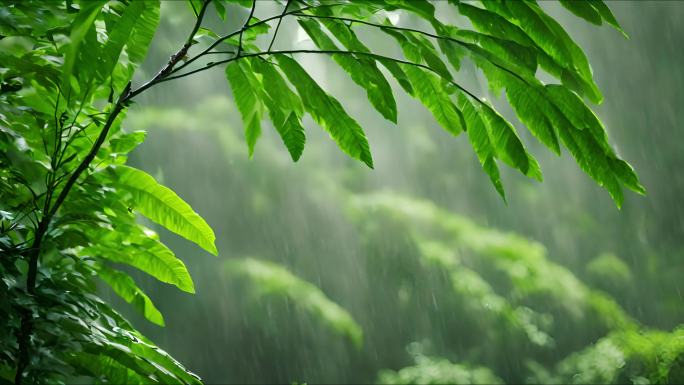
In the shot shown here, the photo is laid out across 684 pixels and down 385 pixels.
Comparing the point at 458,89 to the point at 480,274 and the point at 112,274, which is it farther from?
the point at 480,274

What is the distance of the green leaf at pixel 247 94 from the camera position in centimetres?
80

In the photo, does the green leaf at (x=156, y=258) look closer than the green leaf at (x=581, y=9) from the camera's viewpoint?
No

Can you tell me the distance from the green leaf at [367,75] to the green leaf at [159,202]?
43 centimetres

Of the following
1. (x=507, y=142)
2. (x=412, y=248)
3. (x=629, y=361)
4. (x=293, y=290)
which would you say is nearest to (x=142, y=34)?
(x=507, y=142)

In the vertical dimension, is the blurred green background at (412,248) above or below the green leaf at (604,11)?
above

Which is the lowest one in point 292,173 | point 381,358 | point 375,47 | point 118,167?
point 118,167

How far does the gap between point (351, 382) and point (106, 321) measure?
3.86 meters

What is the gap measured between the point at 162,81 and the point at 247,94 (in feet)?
0.48

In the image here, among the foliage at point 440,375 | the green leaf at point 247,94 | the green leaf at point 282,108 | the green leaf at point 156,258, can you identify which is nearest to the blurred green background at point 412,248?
the foliage at point 440,375

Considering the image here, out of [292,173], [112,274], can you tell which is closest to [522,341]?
[292,173]

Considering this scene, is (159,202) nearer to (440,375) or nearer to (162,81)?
(162,81)

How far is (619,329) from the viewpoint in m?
4.41

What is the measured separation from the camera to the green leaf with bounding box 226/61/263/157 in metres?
0.80

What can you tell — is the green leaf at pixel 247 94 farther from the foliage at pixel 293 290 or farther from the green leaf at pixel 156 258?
the foliage at pixel 293 290
